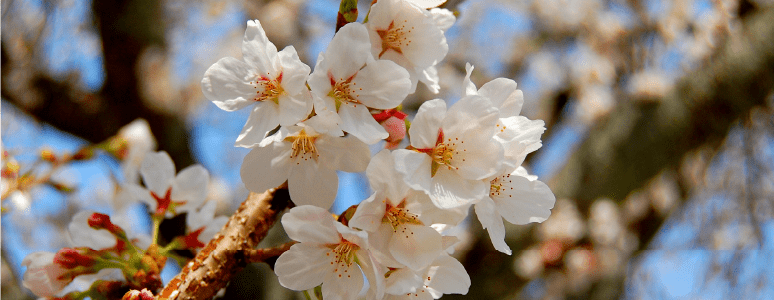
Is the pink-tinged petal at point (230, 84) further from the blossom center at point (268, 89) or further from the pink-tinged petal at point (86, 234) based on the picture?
the pink-tinged petal at point (86, 234)

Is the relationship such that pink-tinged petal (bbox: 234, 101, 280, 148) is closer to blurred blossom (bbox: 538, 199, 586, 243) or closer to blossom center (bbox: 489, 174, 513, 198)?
blossom center (bbox: 489, 174, 513, 198)

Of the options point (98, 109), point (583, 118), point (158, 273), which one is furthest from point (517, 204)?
point (583, 118)

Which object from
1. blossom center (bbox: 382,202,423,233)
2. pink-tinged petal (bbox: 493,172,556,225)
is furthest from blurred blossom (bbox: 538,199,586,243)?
blossom center (bbox: 382,202,423,233)

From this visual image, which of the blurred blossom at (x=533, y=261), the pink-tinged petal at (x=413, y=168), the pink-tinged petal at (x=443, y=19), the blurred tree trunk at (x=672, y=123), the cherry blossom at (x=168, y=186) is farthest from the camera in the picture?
the blurred blossom at (x=533, y=261)

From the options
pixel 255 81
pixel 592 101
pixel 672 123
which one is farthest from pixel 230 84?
pixel 592 101

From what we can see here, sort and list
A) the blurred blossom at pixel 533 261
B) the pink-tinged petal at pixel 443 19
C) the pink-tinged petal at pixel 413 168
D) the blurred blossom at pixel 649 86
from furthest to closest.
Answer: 1. the blurred blossom at pixel 533 261
2. the blurred blossom at pixel 649 86
3. the pink-tinged petal at pixel 443 19
4. the pink-tinged petal at pixel 413 168

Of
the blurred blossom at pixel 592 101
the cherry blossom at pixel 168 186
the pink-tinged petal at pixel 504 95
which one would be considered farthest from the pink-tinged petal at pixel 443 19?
the blurred blossom at pixel 592 101
